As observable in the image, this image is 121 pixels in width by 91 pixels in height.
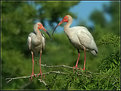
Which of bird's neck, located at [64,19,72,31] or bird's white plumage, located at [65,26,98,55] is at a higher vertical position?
bird's neck, located at [64,19,72,31]

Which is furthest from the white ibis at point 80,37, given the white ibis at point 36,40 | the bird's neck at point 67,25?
the white ibis at point 36,40

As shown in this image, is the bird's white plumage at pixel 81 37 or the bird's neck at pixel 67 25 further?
the bird's neck at pixel 67 25

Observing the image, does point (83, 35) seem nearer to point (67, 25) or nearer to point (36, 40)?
point (67, 25)

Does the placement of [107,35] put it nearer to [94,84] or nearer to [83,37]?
[83,37]

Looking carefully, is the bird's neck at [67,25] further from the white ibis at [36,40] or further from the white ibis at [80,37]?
the white ibis at [36,40]

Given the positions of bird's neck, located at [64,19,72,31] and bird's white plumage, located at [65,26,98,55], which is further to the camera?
bird's neck, located at [64,19,72,31]

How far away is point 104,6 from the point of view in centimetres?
4638

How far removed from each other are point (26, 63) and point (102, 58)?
17044mm

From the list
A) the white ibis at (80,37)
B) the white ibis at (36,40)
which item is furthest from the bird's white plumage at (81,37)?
the white ibis at (36,40)

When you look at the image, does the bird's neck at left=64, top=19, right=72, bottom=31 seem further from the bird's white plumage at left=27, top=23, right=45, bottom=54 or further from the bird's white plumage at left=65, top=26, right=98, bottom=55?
the bird's white plumage at left=27, top=23, right=45, bottom=54

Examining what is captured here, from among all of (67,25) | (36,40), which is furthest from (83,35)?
(36,40)

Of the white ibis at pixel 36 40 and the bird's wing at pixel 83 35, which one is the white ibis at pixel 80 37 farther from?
the white ibis at pixel 36 40

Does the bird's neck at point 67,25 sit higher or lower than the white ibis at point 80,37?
higher

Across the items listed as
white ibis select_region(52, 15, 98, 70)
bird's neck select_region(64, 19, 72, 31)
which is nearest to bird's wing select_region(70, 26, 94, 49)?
white ibis select_region(52, 15, 98, 70)
